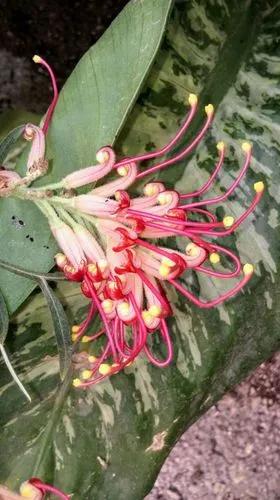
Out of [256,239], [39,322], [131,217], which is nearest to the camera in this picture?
[131,217]

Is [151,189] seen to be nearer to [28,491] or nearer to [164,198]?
[164,198]

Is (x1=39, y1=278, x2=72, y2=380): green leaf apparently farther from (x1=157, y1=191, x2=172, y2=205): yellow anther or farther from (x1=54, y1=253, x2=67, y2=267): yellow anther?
(x1=157, y1=191, x2=172, y2=205): yellow anther

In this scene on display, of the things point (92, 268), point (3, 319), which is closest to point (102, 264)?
point (92, 268)

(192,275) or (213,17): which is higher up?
(213,17)

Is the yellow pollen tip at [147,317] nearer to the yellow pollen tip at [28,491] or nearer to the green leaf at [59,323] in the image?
the green leaf at [59,323]

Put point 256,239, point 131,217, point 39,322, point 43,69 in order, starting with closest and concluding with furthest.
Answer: point 131,217
point 256,239
point 39,322
point 43,69

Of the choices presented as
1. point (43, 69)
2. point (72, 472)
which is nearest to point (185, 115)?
point (72, 472)

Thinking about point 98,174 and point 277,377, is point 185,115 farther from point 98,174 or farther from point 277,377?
point 277,377
